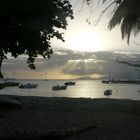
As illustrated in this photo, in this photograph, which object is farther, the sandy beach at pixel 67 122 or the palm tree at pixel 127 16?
the palm tree at pixel 127 16

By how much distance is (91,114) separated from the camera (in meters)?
17.9

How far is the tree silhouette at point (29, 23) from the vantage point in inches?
651

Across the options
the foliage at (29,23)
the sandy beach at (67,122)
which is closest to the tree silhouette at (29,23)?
the foliage at (29,23)

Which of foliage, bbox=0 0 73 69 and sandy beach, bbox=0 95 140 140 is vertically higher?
foliage, bbox=0 0 73 69

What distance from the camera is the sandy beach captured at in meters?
11.5

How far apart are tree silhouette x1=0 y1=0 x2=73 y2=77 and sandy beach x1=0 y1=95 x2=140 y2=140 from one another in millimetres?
2605

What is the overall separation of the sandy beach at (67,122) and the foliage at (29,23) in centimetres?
261

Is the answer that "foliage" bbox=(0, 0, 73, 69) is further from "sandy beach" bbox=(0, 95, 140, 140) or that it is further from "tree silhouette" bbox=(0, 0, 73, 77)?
"sandy beach" bbox=(0, 95, 140, 140)

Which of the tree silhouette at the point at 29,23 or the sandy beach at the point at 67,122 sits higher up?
the tree silhouette at the point at 29,23

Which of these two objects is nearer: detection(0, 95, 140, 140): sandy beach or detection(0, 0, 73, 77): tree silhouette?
detection(0, 95, 140, 140): sandy beach

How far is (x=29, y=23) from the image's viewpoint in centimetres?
1717

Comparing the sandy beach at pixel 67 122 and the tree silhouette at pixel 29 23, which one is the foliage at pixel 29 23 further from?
the sandy beach at pixel 67 122

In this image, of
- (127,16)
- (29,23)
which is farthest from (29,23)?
(127,16)

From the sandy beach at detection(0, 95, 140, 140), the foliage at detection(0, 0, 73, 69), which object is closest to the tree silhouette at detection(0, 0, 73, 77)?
the foliage at detection(0, 0, 73, 69)
